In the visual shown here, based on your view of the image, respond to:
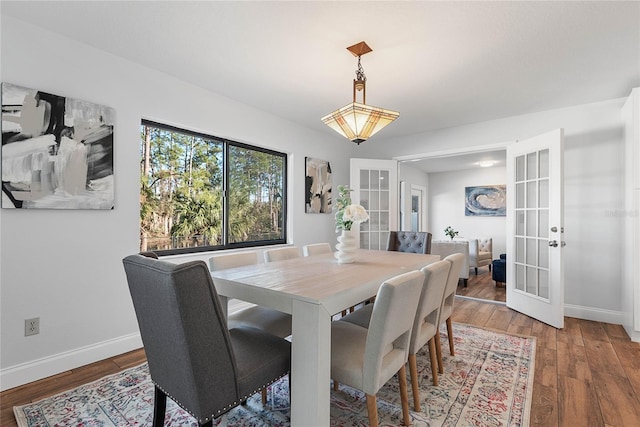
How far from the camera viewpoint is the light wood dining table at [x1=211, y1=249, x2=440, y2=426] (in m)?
1.30

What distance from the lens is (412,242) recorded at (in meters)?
3.54

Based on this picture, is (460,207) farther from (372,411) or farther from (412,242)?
(372,411)

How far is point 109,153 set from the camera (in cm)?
241

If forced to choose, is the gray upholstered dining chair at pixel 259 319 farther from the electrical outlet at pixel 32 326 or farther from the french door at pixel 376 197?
the french door at pixel 376 197

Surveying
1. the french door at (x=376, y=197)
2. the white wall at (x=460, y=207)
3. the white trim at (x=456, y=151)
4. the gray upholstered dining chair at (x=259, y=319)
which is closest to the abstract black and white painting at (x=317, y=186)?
the french door at (x=376, y=197)

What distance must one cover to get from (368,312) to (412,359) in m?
0.42

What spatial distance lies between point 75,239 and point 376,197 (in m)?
3.67

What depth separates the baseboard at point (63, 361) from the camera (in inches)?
77.9

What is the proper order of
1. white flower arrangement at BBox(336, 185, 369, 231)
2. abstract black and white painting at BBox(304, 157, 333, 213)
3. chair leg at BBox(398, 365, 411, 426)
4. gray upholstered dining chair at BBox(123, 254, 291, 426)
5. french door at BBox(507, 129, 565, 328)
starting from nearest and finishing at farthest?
gray upholstered dining chair at BBox(123, 254, 291, 426) → chair leg at BBox(398, 365, 411, 426) → white flower arrangement at BBox(336, 185, 369, 231) → french door at BBox(507, 129, 565, 328) → abstract black and white painting at BBox(304, 157, 333, 213)

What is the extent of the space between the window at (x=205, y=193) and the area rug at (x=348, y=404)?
1244 mm

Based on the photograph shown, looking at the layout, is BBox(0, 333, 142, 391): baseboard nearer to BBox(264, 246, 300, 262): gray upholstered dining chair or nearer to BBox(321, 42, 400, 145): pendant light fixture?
BBox(264, 246, 300, 262): gray upholstered dining chair

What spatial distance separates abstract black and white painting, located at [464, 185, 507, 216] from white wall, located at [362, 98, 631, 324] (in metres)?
3.57

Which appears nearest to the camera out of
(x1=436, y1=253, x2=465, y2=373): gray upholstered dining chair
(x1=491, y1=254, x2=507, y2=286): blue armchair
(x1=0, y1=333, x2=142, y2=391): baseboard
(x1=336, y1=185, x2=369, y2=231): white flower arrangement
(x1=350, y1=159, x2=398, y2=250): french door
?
(x1=0, y1=333, x2=142, y2=391): baseboard

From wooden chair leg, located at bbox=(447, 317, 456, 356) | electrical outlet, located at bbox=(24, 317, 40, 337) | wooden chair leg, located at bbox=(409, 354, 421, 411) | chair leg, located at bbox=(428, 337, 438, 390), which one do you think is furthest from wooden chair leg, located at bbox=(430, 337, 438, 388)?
electrical outlet, located at bbox=(24, 317, 40, 337)
